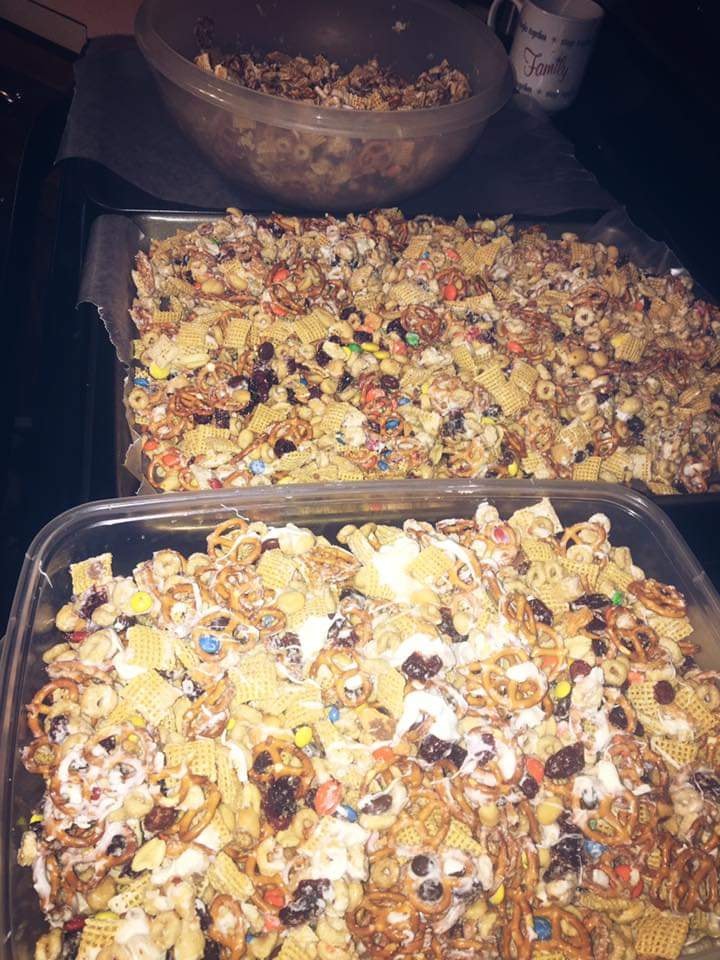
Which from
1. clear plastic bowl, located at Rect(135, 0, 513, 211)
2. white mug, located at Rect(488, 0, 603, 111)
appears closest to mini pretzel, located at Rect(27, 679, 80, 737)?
clear plastic bowl, located at Rect(135, 0, 513, 211)

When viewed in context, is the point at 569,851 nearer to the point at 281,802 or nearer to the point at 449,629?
the point at 449,629

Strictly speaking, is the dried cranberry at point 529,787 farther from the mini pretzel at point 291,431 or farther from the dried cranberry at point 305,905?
the mini pretzel at point 291,431

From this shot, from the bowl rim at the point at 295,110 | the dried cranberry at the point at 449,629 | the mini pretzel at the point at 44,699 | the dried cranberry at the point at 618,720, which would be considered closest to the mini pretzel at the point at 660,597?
the dried cranberry at the point at 618,720

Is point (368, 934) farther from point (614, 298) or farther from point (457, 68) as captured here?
point (457, 68)

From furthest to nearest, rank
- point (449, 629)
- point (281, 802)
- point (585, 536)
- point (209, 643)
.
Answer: point (585, 536) → point (449, 629) → point (209, 643) → point (281, 802)

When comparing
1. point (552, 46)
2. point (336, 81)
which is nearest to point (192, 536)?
point (336, 81)

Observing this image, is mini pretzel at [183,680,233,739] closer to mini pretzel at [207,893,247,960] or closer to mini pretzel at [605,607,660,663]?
mini pretzel at [207,893,247,960]

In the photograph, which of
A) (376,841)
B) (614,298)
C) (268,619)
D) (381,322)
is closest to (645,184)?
(614,298)
